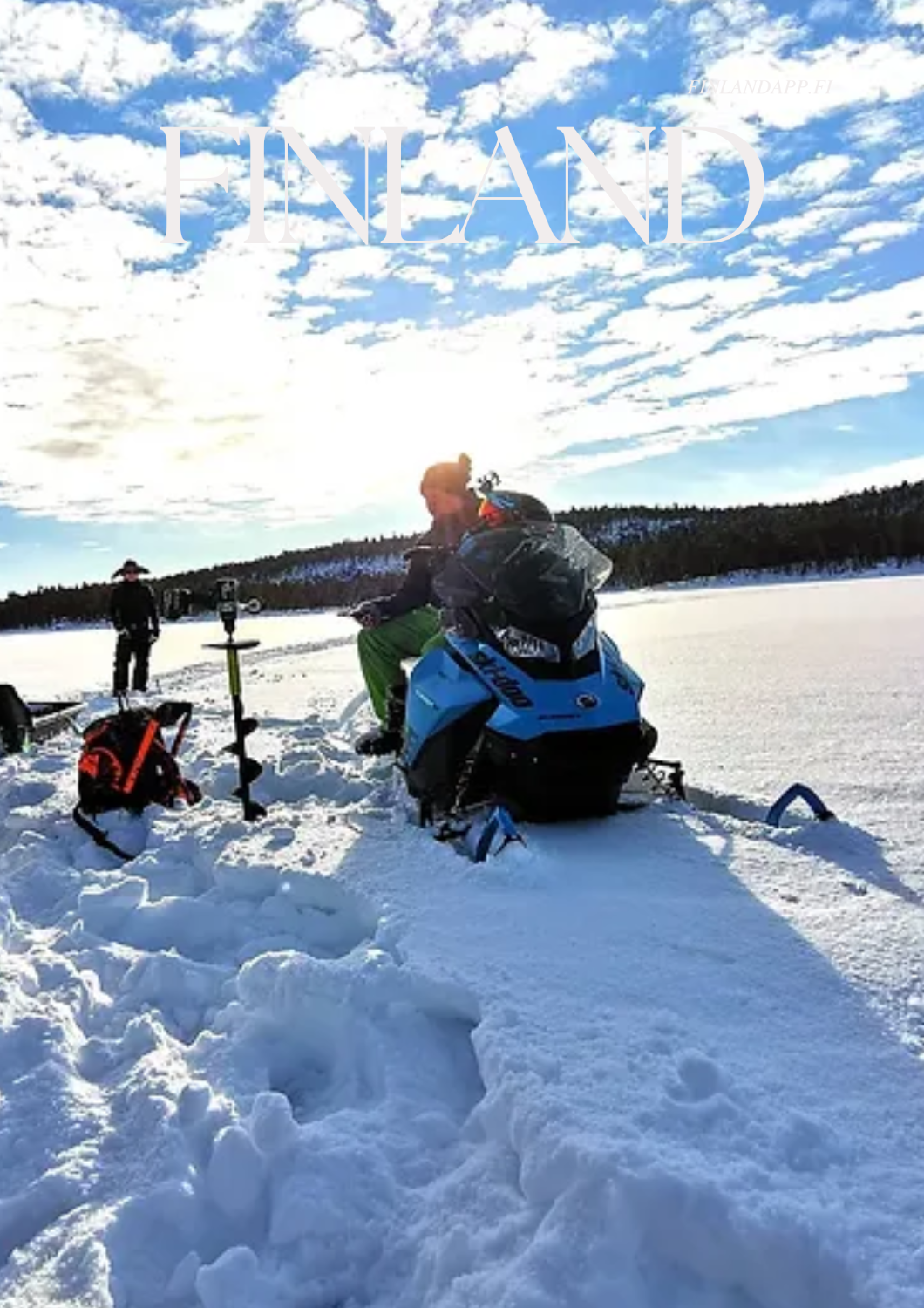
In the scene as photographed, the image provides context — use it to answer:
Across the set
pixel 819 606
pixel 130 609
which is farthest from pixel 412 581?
pixel 819 606

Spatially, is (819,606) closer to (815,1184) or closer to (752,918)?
(752,918)

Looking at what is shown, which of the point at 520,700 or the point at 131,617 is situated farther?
the point at 131,617

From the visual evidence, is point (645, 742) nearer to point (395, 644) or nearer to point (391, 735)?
point (391, 735)

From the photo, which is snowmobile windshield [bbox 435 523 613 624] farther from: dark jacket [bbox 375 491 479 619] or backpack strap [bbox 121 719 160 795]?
backpack strap [bbox 121 719 160 795]

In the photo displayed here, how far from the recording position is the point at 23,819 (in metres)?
5.34

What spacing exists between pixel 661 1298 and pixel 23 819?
452 cm

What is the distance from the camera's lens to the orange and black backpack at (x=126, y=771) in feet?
16.9

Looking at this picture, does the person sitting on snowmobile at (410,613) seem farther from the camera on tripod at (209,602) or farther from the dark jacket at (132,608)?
the dark jacket at (132,608)

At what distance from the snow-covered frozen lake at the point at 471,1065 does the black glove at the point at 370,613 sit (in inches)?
56.2

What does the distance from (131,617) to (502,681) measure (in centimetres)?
950

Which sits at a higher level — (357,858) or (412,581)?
(412,581)

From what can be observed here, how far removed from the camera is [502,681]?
425 centimetres

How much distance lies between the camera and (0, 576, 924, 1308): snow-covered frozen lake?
1749mm

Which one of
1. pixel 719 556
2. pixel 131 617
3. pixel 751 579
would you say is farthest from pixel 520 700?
pixel 719 556
